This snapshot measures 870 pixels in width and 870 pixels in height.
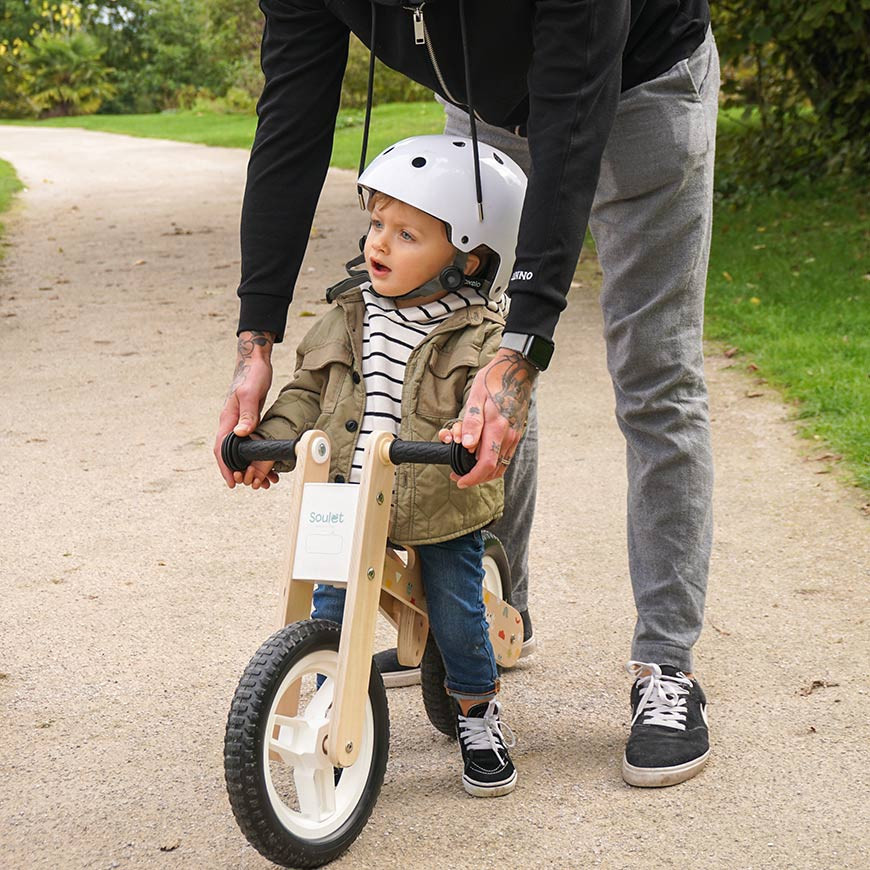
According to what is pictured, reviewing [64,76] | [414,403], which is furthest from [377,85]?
[414,403]

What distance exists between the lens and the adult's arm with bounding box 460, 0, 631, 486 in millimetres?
2152

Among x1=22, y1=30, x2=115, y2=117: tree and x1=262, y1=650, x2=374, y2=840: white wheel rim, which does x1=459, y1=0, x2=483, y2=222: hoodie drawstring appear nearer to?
x1=262, y1=650, x2=374, y2=840: white wheel rim

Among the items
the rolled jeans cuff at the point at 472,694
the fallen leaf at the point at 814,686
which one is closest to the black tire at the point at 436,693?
the rolled jeans cuff at the point at 472,694

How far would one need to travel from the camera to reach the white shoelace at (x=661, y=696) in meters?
2.71

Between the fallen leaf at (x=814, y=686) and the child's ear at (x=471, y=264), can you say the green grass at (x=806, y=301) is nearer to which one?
the fallen leaf at (x=814, y=686)

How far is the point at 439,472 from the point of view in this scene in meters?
2.47

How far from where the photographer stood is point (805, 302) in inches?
289

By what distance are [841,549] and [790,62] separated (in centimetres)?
834

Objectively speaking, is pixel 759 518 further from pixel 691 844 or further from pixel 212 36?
pixel 212 36

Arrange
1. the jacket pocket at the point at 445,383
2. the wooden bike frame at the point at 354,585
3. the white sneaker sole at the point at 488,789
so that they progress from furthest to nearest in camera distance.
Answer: the white sneaker sole at the point at 488,789, the jacket pocket at the point at 445,383, the wooden bike frame at the point at 354,585

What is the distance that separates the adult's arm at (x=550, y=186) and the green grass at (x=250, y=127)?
45.3ft

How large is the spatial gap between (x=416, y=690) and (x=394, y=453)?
105 cm

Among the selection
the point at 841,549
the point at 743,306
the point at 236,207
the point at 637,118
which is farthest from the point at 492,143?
the point at 236,207

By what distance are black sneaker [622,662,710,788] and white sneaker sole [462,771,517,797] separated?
0.25 meters
